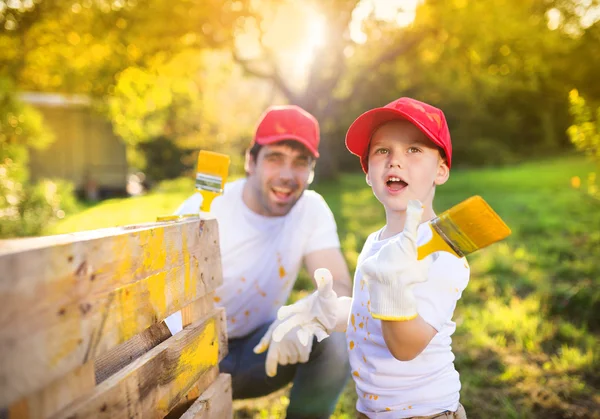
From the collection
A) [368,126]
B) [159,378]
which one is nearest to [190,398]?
[159,378]

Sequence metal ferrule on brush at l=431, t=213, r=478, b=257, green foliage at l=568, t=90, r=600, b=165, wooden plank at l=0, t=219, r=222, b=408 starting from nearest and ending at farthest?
wooden plank at l=0, t=219, r=222, b=408 < metal ferrule on brush at l=431, t=213, r=478, b=257 < green foliage at l=568, t=90, r=600, b=165

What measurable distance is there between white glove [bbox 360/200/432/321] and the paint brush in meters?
0.05

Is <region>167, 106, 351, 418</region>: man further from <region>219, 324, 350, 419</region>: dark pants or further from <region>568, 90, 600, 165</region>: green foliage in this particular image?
<region>568, 90, 600, 165</region>: green foliage

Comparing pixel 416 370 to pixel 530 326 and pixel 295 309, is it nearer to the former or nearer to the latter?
pixel 295 309

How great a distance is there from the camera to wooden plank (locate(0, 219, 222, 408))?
84cm

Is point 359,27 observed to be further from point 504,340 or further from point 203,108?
point 504,340

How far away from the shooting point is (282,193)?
2.66m

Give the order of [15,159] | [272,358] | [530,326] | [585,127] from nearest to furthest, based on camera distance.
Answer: [272,358]
[585,127]
[530,326]
[15,159]

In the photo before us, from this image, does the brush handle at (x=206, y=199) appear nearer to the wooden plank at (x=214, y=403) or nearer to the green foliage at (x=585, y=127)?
Answer: the wooden plank at (x=214, y=403)

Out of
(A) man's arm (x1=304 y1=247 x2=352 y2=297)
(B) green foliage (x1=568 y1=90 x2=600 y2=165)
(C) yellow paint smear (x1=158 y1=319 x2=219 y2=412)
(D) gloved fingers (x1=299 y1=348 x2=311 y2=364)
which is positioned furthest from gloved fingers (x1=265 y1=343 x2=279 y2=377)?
(B) green foliage (x1=568 y1=90 x2=600 y2=165)

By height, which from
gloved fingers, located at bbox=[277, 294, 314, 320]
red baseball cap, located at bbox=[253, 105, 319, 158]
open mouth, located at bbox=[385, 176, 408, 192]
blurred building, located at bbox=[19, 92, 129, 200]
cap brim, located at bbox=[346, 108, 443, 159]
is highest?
blurred building, located at bbox=[19, 92, 129, 200]

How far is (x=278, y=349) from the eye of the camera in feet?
6.88

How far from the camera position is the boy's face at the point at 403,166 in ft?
5.20

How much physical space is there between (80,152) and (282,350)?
53.5 ft
